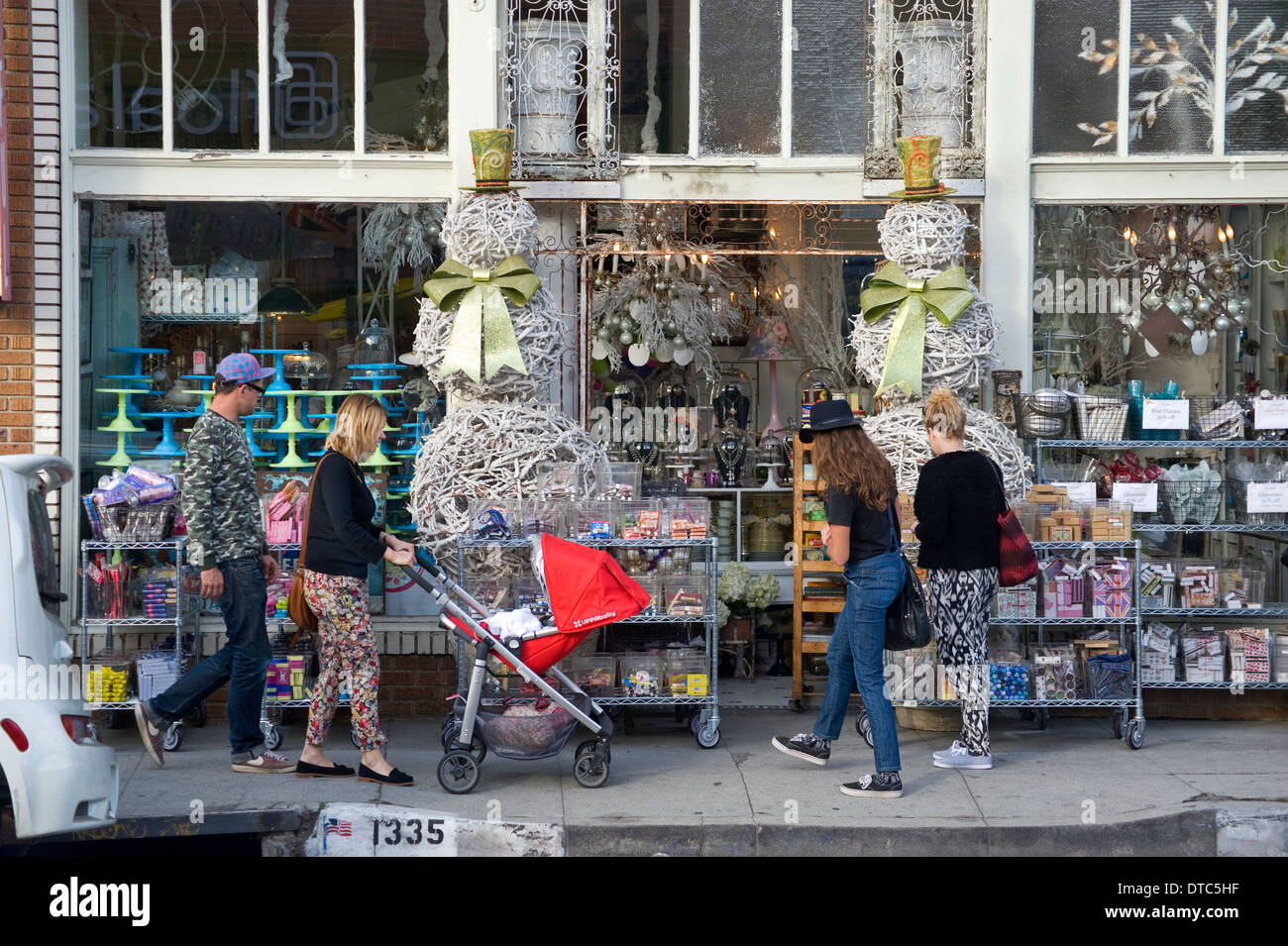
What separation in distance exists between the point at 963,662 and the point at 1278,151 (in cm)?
391

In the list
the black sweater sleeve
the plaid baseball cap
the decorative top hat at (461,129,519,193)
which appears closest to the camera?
the black sweater sleeve

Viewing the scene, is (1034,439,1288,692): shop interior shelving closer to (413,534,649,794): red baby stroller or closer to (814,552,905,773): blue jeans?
(814,552,905,773): blue jeans

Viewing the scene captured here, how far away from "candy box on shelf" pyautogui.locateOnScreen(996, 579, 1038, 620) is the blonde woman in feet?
10.8

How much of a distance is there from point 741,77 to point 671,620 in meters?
3.37

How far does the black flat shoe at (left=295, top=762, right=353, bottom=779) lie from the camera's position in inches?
277

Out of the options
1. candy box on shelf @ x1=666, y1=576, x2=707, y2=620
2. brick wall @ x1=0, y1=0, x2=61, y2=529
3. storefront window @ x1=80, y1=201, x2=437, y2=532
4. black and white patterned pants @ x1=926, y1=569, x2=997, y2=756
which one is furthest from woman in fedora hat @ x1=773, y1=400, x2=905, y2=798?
brick wall @ x1=0, y1=0, x2=61, y2=529

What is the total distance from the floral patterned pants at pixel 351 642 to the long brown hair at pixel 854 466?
2.25 metres

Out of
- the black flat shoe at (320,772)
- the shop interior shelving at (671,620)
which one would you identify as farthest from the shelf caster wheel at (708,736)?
the black flat shoe at (320,772)

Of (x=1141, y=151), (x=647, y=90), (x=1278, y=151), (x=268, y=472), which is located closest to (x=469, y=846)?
(x=268, y=472)

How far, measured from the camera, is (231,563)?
7.11m

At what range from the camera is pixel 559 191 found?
342 inches

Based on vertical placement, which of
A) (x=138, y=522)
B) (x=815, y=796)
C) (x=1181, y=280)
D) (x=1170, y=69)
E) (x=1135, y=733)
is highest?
(x=1170, y=69)

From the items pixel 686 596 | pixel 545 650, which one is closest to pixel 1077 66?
pixel 686 596

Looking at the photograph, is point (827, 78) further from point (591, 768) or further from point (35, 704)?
point (35, 704)
